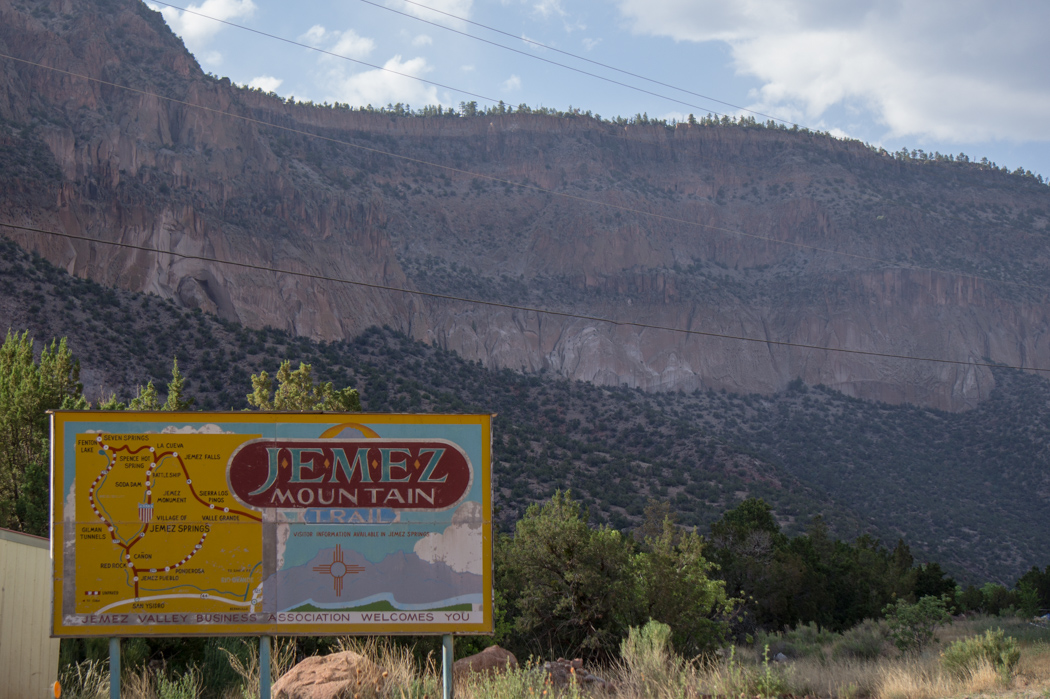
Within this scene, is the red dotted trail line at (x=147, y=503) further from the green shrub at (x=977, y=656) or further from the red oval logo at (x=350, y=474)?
the green shrub at (x=977, y=656)

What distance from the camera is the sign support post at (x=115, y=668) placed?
8.29 metres

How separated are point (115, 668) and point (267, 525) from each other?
6.67ft

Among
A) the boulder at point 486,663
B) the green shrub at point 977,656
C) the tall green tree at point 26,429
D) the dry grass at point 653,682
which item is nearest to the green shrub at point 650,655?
the dry grass at point 653,682

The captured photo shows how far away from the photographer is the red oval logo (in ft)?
28.3

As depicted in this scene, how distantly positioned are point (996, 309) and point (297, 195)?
6988 centimetres

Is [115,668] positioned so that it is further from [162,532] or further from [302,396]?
[302,396]

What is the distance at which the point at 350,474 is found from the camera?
8719 millimetres

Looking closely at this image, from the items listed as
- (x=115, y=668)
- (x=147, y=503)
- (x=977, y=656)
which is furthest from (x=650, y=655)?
(x=147, y=503)

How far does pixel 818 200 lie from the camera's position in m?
94.3

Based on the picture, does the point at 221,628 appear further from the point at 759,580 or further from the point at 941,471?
the point at 941,471

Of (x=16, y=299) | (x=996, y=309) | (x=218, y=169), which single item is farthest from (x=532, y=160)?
(x=16, y=299)

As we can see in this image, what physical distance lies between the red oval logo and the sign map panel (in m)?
0.01

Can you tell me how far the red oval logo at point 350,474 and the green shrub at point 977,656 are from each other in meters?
7.74

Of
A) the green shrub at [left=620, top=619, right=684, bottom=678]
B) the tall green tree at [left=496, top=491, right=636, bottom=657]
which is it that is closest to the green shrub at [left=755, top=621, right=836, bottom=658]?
the tall green tree at [left=496, top=491, right=636, bottom=657]
